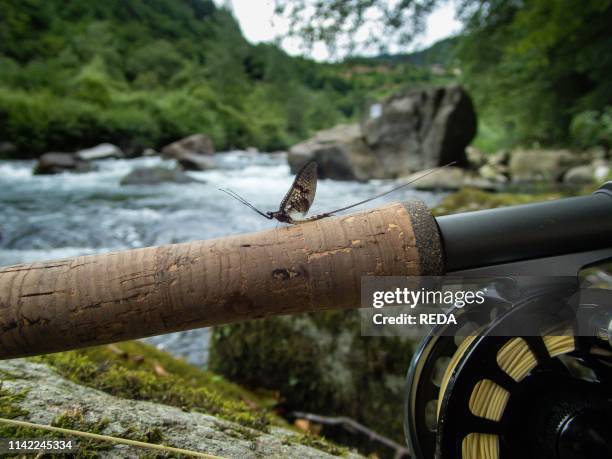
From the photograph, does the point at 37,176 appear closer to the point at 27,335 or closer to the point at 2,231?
the point at 2,231

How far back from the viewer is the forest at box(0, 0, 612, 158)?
8383 millimetres

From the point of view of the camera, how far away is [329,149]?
9836mm

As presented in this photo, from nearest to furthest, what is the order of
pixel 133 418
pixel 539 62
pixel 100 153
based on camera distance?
1. pixel 133 418
2. pixel 539 62
3. pixel 100 153

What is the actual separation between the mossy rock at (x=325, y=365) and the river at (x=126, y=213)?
2.51ft

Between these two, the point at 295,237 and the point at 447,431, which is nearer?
the point at 447,431

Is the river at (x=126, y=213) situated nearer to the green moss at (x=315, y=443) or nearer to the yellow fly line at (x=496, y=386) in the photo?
the green moss at (x=315, y=443)

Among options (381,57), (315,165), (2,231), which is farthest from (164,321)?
(381,57)

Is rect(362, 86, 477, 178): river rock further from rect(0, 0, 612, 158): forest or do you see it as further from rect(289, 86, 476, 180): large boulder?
rect(0, 0, 612, 158): forest

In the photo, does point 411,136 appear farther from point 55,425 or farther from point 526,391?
point 55,425

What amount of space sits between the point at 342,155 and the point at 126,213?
17.1ft

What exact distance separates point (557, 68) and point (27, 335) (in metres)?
11.2

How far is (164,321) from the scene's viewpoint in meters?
0.78

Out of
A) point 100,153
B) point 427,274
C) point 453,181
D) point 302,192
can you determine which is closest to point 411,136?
point 453,181

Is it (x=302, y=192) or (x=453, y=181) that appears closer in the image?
(x=302, y=192)
